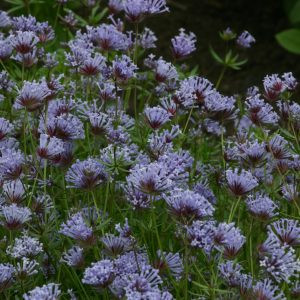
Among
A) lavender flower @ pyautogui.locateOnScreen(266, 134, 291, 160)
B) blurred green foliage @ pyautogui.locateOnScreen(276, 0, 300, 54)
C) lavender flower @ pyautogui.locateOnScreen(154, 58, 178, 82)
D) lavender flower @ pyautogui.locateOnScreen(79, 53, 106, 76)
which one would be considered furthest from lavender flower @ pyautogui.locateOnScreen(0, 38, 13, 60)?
blurred green foliage @ pyautogui.locateOnScreen(276, 0, 300, 54)

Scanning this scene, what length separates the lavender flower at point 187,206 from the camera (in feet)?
4.34

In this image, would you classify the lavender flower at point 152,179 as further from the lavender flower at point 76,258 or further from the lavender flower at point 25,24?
the lavender flower at point 25,24

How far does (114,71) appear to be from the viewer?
63.7 inches

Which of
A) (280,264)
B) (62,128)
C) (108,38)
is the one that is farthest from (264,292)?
(108,38)

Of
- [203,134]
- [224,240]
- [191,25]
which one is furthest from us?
[191,25]

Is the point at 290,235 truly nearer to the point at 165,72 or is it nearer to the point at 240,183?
the point at 240,183

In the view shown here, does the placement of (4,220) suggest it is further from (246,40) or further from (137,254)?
(246,40)

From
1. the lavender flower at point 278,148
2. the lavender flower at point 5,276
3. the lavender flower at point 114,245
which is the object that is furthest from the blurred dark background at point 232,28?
the lavender flower at point 5,276

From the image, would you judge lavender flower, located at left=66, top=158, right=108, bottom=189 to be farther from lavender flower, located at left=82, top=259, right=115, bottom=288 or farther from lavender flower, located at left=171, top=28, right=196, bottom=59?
lavender flower, located at left=171, top=28, right=196, bottom=59

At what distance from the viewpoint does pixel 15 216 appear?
1.39 metres

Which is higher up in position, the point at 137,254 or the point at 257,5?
the point at 137,254

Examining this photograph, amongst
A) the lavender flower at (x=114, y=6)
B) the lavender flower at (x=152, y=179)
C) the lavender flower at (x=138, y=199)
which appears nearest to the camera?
the lavender flower at (x=152, y=179)

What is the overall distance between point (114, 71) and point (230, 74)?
7.98 ft

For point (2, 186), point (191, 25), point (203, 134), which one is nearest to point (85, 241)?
point (2, 186)
